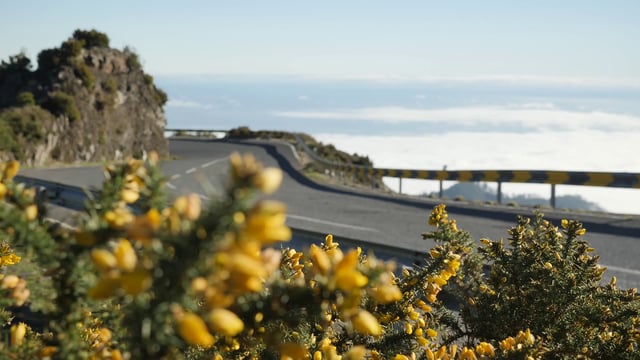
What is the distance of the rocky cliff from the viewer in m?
30.6

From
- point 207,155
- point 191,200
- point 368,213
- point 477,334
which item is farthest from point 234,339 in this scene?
point 207,155

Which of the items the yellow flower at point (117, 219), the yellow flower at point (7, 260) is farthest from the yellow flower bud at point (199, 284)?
the yellow flower at point (7, 260)

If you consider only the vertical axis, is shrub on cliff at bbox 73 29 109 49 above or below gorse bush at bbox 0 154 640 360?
above

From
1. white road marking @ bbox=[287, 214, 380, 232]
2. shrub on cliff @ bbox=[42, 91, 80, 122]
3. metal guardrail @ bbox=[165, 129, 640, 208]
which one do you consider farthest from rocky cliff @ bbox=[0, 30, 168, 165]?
white road marking @ bbox=[287, 214, 380, 232]

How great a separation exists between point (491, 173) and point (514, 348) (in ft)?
57.1

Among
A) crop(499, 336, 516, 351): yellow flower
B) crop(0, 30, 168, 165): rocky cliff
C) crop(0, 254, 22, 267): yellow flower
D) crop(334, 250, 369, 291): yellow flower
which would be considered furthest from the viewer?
crop(0, 30, 168, 165): rocky cliff

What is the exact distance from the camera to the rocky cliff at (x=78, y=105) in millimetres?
30641

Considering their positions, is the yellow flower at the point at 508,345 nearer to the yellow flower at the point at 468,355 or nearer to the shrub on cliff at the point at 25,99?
the yellow flower at the point at 468,355

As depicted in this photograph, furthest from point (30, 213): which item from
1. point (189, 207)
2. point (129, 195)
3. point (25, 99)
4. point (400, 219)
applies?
point (25, 99)

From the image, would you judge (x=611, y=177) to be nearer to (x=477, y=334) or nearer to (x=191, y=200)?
(x=477, y=334)

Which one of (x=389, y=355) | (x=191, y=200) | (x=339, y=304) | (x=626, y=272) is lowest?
(x=626, y=272)

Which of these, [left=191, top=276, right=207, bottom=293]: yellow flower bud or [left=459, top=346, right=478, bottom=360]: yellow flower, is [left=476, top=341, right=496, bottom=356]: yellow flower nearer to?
[left=459, top=346, right=478, bottom=360]: yellow flower

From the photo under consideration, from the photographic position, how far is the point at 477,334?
4102 mm

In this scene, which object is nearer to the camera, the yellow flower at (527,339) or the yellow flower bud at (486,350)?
the yellow flower at (527,339)
